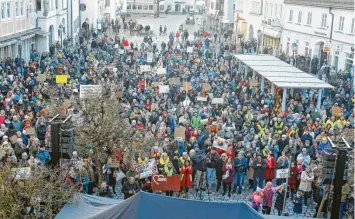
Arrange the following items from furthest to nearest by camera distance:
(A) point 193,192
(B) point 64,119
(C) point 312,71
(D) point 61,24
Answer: (D) point 61,24
(C) point 312,71
(A) point 193,192
(B) point 64,119

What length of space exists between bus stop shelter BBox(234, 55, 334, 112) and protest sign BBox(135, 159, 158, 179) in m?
9.95

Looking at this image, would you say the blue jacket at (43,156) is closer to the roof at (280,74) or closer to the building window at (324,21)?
the roof at (280,74)

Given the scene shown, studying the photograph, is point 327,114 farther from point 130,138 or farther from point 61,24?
point 61,24

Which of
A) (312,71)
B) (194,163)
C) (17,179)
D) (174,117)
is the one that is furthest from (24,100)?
(312,71)

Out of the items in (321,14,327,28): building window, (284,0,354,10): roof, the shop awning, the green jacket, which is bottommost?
the green jacket

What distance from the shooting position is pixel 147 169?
1475 cm

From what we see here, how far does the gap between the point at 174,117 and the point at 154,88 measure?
5.81m

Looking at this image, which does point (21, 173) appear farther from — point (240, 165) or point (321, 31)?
point (321, 31)

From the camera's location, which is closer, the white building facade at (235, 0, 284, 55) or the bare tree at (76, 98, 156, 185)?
the bare tree at (76, 98, 156, 185)

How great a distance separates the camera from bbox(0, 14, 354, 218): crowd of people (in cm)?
1477

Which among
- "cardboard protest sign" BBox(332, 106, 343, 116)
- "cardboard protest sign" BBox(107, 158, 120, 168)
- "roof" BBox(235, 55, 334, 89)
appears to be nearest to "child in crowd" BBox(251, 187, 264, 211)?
"cardboard protest sign" BBox(107, 158, 120, 168)

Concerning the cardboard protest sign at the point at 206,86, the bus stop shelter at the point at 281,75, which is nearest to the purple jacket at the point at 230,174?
the bus stop shelter at the point at 281,75

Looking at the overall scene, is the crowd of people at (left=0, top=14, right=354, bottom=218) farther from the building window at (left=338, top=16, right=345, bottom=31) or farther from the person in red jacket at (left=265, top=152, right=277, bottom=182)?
the building window at (left=338, top=16, right=345, bottom=31)

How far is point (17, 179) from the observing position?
35.1 ft
